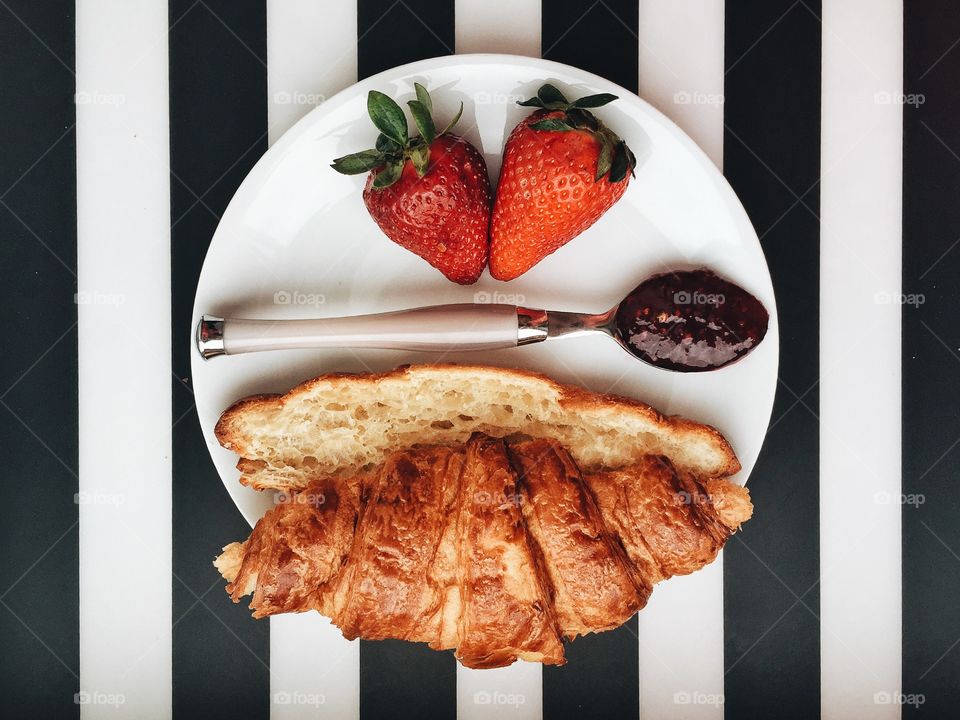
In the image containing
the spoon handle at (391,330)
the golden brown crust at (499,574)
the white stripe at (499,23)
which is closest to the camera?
the golden brown crust at (499,574)

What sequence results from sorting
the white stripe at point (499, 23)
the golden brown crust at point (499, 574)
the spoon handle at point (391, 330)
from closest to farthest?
the golden brown crust at point (499, 574) < the spoon handle at point (391, 330) < the white stripe at point (499, 23)

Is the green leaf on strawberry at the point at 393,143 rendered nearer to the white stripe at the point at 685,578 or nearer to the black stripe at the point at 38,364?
the white stripe at the point at 685,578

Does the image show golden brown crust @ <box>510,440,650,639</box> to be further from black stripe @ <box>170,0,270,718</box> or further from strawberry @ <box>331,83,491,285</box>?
black stripe @ <box>170,0,270,718</box>

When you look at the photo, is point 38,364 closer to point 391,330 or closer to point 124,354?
point 124,354

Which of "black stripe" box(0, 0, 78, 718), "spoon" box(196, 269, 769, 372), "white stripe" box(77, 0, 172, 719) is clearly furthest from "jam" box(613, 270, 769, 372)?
"black stripe" box(0, 0, 78, 718)

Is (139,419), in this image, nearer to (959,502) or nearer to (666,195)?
(666,195)

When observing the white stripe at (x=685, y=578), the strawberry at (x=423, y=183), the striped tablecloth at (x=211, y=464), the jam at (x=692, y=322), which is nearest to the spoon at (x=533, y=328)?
the jam at (x=692, y=322)
